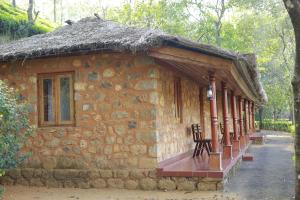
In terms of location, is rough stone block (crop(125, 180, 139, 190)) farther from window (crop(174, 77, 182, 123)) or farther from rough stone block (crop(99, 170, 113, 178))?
window (crop(174, 77, 182, 123))

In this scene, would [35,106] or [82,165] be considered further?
[35,106]

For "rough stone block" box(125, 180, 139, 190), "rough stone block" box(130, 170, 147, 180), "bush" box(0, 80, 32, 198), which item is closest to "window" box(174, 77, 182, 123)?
"rough stone block" box(130, 170, 147, 180)

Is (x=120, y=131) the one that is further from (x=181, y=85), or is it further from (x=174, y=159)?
(x=181, y=85)

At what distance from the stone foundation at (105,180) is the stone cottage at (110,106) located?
0.02m

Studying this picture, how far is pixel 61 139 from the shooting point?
312 inches

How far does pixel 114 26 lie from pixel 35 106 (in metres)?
2.37

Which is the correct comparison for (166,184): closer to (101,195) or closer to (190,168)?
(190,168)

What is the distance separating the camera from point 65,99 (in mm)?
8133

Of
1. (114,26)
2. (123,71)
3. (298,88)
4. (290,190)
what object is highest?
(114,26)

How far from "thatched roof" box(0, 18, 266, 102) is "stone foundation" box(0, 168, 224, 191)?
2.26 meters

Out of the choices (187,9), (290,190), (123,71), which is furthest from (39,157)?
(187,9)

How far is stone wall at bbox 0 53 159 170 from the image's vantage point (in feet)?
24.1

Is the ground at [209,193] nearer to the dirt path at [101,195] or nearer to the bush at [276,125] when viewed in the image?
the dirt path at [101,195]

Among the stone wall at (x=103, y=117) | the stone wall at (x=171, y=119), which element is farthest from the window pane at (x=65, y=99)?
the stone wall at (x=171, y=119)
